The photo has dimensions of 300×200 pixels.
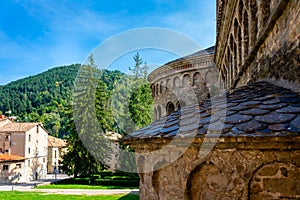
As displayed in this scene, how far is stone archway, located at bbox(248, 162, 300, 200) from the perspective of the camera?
3.86 metres

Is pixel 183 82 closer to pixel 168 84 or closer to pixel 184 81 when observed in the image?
pixel 184 81

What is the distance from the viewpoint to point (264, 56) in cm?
629

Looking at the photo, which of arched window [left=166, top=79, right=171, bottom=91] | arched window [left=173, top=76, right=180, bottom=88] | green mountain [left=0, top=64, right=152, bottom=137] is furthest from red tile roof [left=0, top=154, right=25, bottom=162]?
green mountain [left=0, top=64, right=152, bottom=137]

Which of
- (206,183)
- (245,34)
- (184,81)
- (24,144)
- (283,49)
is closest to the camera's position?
(206,183)

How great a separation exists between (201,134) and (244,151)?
1.90 ft

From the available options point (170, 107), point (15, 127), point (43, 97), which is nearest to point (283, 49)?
point (170, 107)

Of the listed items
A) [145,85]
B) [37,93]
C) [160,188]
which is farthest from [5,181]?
[37,93]

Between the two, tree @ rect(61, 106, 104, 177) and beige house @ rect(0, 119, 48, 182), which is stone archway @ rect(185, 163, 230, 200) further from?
beige house @ rect(0, 119, 48, 182)

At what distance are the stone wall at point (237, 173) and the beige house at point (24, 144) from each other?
3577 centimetres

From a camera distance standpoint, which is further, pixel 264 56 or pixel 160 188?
pixel 264 56

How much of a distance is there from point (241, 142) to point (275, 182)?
644 millimetres

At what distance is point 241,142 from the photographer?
12.9ft

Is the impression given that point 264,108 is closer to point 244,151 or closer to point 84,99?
point 244,151

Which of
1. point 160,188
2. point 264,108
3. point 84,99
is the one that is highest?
point 84,99
